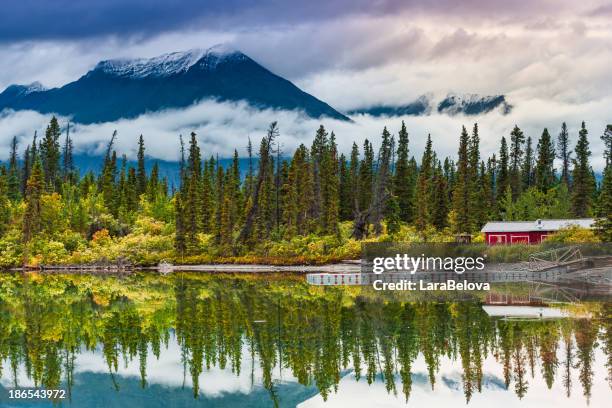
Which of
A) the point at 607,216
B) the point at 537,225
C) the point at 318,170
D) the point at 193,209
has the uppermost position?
the point at 318,170

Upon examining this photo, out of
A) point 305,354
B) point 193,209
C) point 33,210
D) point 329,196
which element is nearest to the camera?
point 305,354

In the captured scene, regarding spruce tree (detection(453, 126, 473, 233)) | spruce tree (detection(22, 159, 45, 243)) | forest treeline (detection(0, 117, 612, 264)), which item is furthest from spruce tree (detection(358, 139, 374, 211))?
spruce tree (detection(22, 159, 45, 243))

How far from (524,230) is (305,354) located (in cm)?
4718

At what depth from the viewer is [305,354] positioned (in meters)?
23.9

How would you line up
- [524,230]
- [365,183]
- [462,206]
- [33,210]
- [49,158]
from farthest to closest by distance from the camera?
[49,158], [365,183], [33,210], [462,206], [524,230]

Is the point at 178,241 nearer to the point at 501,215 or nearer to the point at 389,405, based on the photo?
the point at 501,215

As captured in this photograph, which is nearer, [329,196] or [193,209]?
[193,209]

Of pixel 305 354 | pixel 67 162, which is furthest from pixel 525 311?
pixel 67 162

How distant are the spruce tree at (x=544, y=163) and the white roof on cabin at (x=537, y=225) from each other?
110ft

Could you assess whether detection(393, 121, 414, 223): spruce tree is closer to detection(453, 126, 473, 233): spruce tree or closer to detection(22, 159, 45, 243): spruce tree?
detection(453, 126, 473, 233): spruce tree

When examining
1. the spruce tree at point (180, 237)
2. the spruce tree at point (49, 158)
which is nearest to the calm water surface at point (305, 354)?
the spruce tree at point (180, 237)

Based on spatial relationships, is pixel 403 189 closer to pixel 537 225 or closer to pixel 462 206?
pixel 462 206

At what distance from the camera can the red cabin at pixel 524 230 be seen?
65.3m

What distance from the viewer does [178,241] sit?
79688 millimetres
